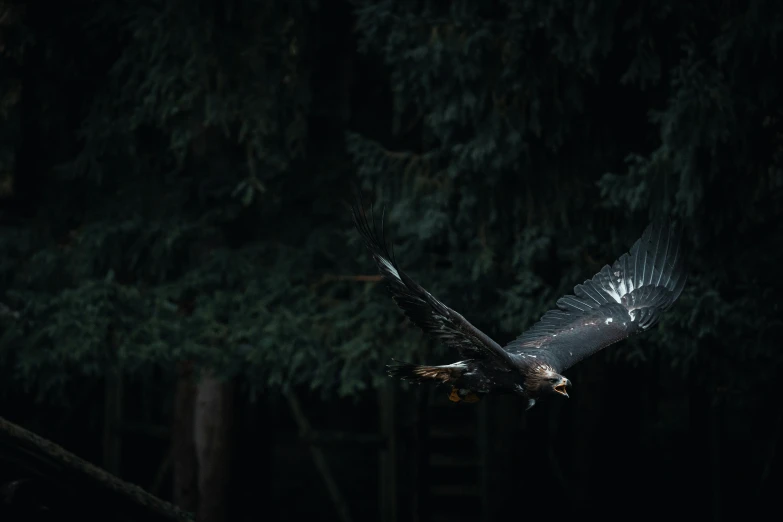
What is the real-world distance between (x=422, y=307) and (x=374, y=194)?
505 cm

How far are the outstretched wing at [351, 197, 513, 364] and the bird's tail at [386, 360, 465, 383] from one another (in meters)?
0.27

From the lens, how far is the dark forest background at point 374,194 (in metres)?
10.2

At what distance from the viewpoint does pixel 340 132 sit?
40.5 ft

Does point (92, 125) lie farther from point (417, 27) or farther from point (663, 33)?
point (663, 33)

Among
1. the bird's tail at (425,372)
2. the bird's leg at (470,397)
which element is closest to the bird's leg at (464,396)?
the bird's leg at (470,397)

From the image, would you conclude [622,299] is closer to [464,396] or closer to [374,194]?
[464,396]

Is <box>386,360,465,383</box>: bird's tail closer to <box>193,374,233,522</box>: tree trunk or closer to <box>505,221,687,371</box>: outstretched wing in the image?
<box>505,221,687,371</box>: outstretched wing

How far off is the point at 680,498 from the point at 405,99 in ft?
21.2

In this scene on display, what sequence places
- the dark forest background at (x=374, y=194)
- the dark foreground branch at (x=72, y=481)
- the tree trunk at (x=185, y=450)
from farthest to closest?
the tree trunk at (x=185, y=450), the dark forest background at (x=374, y=194), the dark foreground branch at (x=72, y=481)

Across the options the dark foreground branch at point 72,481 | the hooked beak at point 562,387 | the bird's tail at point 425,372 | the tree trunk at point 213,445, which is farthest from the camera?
the tree trunk at point 213,445

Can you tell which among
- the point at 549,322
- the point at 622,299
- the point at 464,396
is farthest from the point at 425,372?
the point at 622,299

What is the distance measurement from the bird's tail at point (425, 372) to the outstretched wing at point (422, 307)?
268 millimetres

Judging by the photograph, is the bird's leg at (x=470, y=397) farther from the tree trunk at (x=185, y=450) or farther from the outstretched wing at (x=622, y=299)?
the tree trunk at (x=185, y=450)

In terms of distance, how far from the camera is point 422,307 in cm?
639
